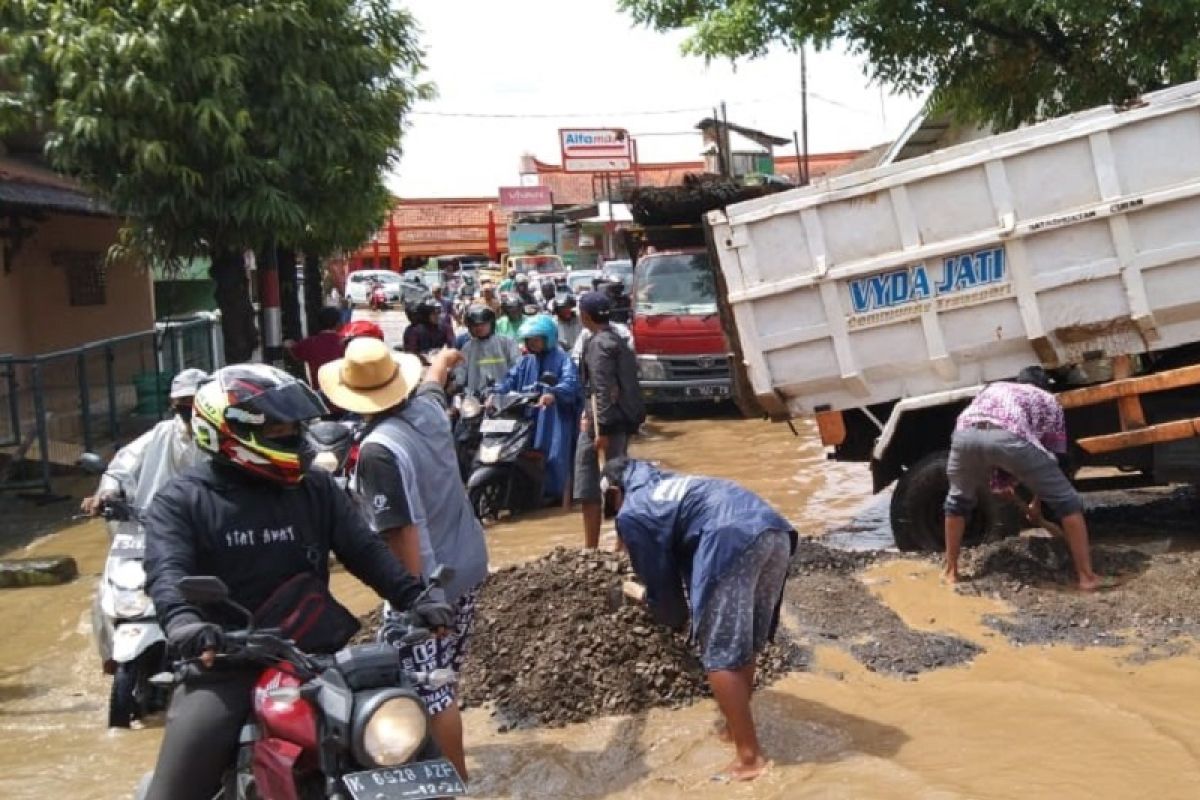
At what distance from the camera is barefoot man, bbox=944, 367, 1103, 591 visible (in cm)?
694

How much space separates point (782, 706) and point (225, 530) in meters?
2.97

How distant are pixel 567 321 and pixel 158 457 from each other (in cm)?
868

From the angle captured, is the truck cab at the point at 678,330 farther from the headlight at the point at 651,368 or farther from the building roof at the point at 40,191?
the building roof at the point at 40,191

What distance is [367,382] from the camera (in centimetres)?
457

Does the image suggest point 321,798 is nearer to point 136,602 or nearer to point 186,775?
point 186,775

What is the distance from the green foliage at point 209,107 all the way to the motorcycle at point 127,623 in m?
5.13

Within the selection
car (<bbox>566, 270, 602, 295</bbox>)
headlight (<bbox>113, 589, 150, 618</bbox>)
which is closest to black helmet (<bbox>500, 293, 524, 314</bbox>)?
headlight (<bbox>113, 589, 150, 618</bbox>)

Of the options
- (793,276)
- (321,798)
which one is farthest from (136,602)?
(793,276)

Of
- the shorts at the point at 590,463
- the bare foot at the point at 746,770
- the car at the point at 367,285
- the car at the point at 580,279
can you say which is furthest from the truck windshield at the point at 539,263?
the bare foot at the point at 746,770

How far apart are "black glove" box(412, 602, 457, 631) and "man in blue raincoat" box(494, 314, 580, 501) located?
6.64 metres

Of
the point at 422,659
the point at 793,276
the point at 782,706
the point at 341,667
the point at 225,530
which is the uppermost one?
A: the point at 793,276

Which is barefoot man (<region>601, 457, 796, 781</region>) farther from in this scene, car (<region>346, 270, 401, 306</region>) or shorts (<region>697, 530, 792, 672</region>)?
car (<region>346, 270, 401, 306</region>)

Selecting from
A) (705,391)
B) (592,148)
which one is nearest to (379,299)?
(592,148)

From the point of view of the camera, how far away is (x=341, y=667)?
307cm
